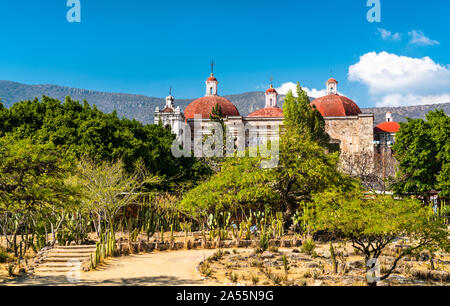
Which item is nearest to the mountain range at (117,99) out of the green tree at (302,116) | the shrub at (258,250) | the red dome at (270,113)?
the red dome at (270,113)

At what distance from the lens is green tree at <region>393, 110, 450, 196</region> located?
2461cm

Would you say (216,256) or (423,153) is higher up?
(423,153)

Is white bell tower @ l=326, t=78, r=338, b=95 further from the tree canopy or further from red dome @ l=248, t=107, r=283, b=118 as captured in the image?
the tree canopy

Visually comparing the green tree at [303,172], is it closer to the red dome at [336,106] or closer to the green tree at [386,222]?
the green tree at [386,222]

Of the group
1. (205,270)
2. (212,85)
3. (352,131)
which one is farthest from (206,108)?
(205,270)

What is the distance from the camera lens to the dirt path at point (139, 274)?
9.68 m

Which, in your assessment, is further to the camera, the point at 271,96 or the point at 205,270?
the point at 271,96

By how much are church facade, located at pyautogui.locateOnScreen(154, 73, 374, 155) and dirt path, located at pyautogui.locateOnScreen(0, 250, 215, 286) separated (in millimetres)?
32930

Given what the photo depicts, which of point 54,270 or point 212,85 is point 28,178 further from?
point 212,85

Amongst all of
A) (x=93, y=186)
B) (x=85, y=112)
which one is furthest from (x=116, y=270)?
(x=85, y=112)

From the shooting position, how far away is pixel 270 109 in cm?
5025

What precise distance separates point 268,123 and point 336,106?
9.04 m

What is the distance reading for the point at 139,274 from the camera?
10.8m
